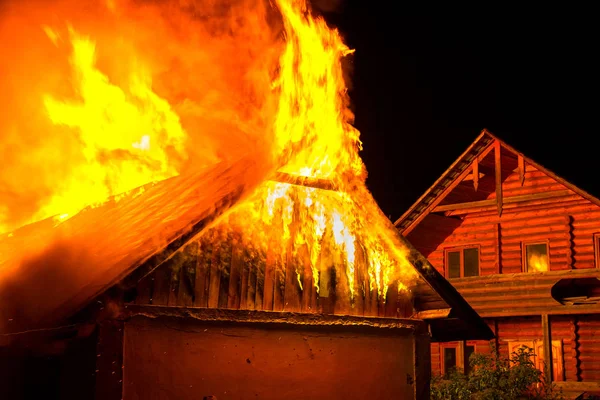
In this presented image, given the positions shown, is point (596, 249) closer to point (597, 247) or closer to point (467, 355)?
point (597, 247)

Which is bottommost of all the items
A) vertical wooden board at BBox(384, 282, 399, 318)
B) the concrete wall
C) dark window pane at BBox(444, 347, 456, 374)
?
dark window pane at BBox(444, 347, 456, 374)

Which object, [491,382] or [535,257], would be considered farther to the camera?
[535,257]

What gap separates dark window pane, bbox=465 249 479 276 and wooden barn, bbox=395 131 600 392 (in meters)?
0.04

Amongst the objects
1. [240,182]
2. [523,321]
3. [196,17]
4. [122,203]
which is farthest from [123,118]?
[523,321]

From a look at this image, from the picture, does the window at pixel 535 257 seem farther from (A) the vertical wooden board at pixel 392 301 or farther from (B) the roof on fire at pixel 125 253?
(A) the vertical wooden board at pixel 392 301

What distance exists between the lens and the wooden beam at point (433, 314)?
952 cm

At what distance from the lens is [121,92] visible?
16.8 meters

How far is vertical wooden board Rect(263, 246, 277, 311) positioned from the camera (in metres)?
8.32

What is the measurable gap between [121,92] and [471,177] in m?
13.0

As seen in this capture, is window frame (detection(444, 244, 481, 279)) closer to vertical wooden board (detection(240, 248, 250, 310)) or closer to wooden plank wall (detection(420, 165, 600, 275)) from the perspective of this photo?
wooden plank wall (detection(420, 165, 600, 275))

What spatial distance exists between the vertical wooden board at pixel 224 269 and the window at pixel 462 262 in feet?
59.5

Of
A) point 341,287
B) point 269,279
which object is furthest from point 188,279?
point 341,287

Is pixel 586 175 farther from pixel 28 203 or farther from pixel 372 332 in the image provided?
pixel 28 203

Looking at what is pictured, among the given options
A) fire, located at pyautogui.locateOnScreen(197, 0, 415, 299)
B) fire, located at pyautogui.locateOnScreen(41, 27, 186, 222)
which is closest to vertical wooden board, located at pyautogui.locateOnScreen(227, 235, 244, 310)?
fire, located at pyautogui.locateOnScreen(197, 0, 415, 299)
